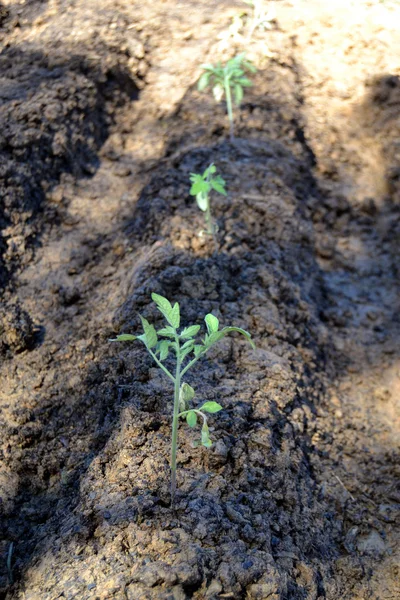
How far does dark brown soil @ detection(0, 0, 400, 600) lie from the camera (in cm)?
174

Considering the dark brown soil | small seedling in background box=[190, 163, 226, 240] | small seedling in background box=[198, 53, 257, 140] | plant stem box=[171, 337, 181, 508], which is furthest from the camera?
small seedling in background box=[198, 53, 257, 140]

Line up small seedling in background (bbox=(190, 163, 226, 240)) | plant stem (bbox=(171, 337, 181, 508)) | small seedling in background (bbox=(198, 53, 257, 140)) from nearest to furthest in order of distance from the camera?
plant stem (bbox=(171, 337, 181, 508)) → small seedling in background (bbox=(190, 163, 226, 240)) → small seedling in background (bbox=(198, 53, 257, 140))

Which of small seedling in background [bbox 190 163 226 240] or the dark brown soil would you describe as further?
small seedling in background [bbox 190 163 226 240]

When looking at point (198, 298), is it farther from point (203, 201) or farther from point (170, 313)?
point (170, 313)

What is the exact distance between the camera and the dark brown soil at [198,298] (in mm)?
1735

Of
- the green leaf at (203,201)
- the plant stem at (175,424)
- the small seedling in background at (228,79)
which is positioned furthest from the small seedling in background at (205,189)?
the plant stem at (175,424)

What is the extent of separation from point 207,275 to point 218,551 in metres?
1.27

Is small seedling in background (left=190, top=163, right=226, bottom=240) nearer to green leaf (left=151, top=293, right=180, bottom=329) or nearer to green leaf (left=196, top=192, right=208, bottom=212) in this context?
green leaf (left=196, top=192, right=208, bottom=212)

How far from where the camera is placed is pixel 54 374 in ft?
7.75

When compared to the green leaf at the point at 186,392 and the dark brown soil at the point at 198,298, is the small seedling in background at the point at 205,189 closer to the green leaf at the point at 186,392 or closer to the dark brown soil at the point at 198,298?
A: the dark brown soil at the point at 198,298

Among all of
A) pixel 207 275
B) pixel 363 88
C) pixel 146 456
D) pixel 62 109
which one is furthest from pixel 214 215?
pixel 363 88

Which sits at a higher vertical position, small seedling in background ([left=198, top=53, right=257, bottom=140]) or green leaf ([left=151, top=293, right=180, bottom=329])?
green leaf ([left=151, top=293, right=180, bottom=329])

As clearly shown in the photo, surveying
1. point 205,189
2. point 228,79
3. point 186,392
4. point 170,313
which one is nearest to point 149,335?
point 170,313

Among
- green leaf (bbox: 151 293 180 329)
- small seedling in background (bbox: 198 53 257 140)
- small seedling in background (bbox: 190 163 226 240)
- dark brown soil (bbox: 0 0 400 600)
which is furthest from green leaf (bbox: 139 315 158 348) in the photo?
small seedling in background (bbox: 198 53 257 140)
